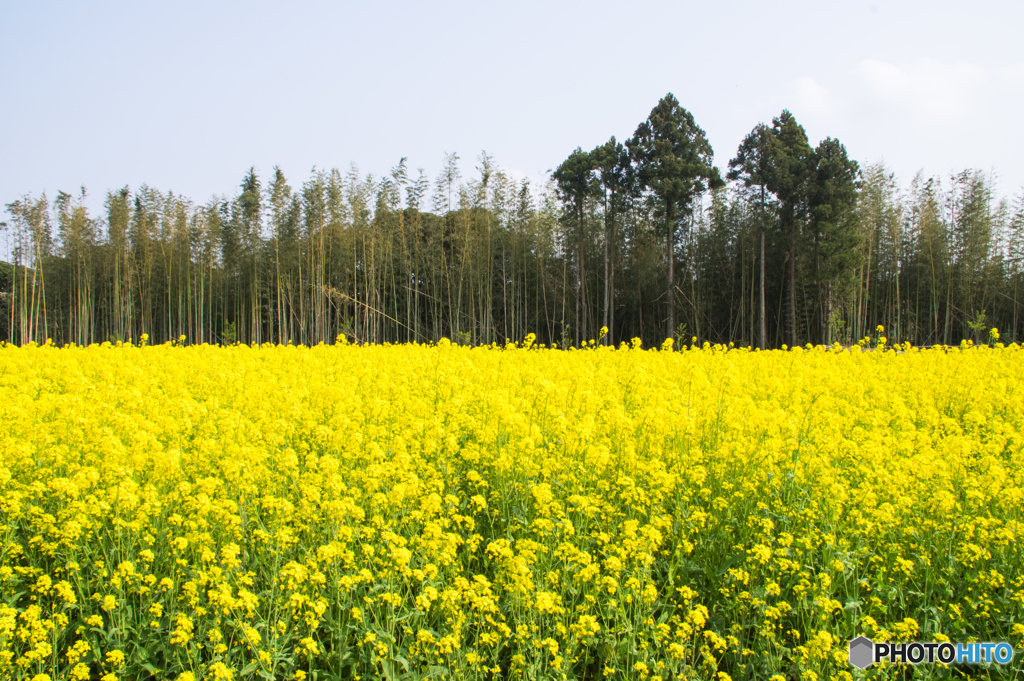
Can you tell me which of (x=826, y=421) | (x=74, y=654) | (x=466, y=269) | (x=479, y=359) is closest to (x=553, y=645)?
(x=74, y=654)

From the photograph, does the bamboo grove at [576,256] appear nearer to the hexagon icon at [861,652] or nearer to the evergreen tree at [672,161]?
the evergreen tree at [672,161]

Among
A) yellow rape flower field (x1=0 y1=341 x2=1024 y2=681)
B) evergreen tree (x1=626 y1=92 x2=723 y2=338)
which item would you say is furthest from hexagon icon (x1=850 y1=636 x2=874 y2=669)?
evergreen tree (x1=626 y1=92 x2=723 y2=338)

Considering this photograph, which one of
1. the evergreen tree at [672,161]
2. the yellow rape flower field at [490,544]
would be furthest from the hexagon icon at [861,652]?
the evergreen tree at [672,161]

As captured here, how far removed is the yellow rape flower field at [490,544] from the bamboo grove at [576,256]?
2176 cm

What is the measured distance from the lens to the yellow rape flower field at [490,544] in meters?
2.33

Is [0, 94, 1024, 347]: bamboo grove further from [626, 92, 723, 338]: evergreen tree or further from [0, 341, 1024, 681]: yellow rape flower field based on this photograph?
[0, 341, 1024, 681]: yellow rape flower field

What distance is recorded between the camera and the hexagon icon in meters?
2.46

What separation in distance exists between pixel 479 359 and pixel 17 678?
623 centimetres

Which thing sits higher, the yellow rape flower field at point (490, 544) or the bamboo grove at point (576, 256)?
the bamboo grove at point (576, 256)

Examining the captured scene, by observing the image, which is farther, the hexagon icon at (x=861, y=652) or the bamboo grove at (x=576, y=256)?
the bamboo grove at (x=576, y=256)

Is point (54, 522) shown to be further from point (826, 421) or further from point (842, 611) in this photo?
point (826, 421)

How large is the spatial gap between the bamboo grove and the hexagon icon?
75.8ft

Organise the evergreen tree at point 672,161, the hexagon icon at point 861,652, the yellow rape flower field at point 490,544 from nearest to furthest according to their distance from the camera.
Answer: the yellow rape flower field at point 490,544, the hexagon icon at point 861,652, the evergreen tree at point 672,161

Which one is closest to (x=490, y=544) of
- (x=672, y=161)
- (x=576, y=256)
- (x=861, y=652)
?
(x=861, y=652)
